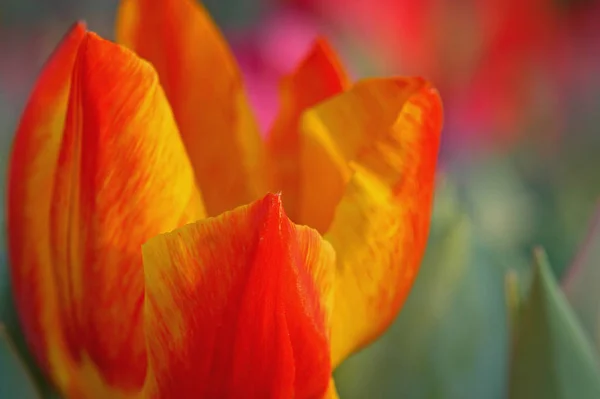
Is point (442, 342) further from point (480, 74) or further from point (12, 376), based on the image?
point (480, 74)

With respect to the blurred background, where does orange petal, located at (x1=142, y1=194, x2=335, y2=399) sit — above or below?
above

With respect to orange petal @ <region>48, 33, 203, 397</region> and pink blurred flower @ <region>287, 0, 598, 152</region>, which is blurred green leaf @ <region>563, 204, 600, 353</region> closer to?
orange petal @ <region>48, 33, 203, 397</region>

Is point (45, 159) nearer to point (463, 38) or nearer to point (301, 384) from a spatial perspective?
→ point (301, 384)

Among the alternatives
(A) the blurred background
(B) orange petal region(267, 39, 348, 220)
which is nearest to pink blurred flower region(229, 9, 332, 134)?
(A) the blurred background

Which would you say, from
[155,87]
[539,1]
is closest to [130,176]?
[155,87]

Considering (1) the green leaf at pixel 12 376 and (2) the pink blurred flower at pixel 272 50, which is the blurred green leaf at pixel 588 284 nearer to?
(1) the green leaf at pixel 12 376

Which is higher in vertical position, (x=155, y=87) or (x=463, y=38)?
(x=155, y=87)
